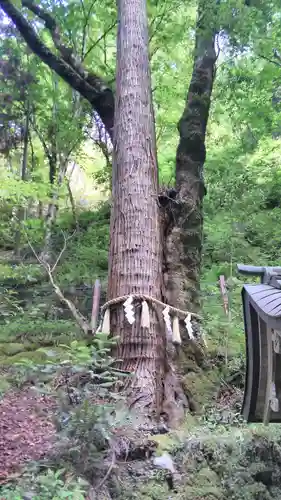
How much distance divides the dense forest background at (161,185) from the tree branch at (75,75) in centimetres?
38

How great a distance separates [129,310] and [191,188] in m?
2.06

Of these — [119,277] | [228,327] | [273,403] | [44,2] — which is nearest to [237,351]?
[228,327]

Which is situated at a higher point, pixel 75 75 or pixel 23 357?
pixel 75 75

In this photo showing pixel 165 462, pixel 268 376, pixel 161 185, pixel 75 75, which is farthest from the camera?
pixel 75 75

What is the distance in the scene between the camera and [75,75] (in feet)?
20.0

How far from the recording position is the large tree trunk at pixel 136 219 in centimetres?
416

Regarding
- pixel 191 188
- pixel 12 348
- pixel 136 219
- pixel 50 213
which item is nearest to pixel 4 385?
pixel 12 348

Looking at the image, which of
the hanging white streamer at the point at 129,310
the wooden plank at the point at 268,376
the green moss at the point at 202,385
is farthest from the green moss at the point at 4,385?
the wooden plank at the point at 268,376

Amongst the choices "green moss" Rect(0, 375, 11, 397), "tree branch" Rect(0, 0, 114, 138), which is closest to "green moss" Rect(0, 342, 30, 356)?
"green moss" Rect(0, 375, 11, 397)

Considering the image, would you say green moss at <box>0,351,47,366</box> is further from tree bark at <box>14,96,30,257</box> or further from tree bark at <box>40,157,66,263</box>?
tree bark at <box>14,96,30,257</box>

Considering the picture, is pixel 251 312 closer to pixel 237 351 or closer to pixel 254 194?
pixel 237 351

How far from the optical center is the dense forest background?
466 centimetres

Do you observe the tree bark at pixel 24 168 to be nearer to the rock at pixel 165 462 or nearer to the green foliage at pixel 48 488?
the rock at pixel 165 462

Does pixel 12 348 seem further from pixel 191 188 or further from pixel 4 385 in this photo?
pixel 191 188
